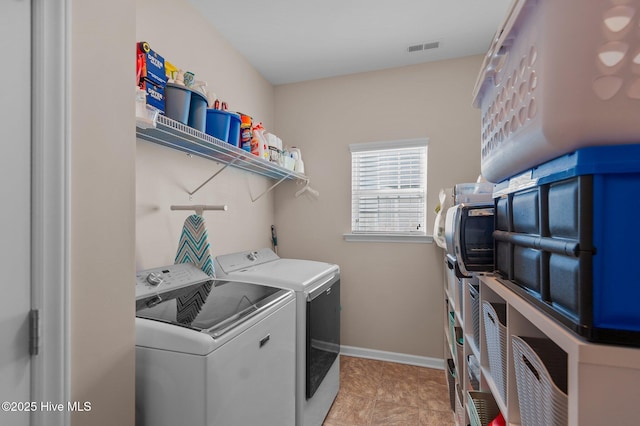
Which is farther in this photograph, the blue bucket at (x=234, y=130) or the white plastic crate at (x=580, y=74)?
the blue bucket at (x=234, y=130)

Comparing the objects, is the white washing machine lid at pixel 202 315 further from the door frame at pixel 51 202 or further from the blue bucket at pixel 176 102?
the blue bucket at pixel 176 102

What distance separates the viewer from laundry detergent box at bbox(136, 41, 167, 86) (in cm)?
131

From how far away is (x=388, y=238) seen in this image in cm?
285

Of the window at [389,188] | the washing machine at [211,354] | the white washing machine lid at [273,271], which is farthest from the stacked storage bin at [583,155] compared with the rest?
the window at [389,188]

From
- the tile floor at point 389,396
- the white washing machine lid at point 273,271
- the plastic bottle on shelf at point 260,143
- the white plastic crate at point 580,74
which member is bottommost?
the tile floor at point 389,396

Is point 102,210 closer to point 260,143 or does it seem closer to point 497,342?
point 497,342

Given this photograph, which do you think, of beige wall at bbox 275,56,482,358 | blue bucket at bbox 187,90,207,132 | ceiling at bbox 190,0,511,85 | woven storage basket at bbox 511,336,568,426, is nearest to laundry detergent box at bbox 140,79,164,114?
blue bucket at bbox 187,90,207,132

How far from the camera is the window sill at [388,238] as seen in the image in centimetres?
273

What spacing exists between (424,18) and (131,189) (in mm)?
2245

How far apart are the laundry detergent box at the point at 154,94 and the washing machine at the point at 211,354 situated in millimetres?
833

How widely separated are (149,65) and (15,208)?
0.93m

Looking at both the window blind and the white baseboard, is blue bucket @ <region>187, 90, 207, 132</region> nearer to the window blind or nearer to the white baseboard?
the window blind

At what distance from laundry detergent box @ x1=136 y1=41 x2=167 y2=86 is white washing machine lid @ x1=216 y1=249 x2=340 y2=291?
115cm

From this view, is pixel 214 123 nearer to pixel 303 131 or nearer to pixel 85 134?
pixel 85 134
